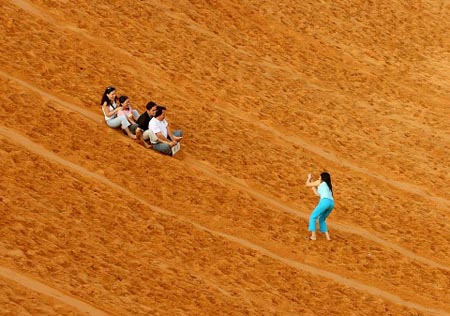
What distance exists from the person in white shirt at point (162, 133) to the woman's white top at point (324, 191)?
3.73m

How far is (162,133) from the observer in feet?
71.8

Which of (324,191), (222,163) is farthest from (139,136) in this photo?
(324,191)

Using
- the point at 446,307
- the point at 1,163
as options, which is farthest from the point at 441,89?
the point at 1,163

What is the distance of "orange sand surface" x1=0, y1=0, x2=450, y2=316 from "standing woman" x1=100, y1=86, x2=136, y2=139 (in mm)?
255

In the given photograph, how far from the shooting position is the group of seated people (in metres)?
21.7

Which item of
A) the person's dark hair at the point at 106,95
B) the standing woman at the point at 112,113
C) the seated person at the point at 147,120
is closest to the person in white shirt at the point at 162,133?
the seated person at the point at 147,120

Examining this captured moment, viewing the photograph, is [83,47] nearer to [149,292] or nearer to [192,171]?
[192,171]

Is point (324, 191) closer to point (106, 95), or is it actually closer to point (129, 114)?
point (129, 114)

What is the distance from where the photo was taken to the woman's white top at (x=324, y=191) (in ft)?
66.2

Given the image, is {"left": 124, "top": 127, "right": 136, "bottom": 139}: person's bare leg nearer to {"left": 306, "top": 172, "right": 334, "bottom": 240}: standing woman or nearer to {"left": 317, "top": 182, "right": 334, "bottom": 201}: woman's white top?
{"left": 306, "top": 172, "right": 334, "bottom": 240}: standing woman

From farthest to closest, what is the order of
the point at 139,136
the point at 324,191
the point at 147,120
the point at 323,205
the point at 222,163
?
the point at 222,163, the point at 139,136, the point at 147,120, the point at 324,191, the point at 323,205

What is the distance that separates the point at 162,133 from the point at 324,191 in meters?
4.13

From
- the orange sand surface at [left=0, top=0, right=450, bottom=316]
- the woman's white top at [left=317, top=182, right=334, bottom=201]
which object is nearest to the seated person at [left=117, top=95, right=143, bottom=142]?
the orange sand surface at [left=0, top=0, right=450, bottom=316]

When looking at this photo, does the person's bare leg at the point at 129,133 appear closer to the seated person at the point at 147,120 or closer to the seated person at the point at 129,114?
the seated person at the point at 129,114
